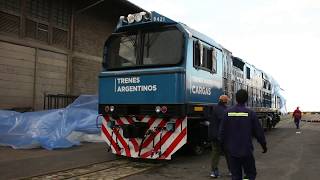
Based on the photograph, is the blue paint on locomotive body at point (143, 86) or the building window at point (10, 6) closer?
the blue paint on locomotive body at point (143, 86)

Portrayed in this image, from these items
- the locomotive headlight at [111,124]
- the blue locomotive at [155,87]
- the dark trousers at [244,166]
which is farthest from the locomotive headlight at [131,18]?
the dark trousers at [244,166]

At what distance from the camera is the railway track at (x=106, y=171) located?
30.1ft

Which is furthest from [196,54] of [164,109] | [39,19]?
[39,19]

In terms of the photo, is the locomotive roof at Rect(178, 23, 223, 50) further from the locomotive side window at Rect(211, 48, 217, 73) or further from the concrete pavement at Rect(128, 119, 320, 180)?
the concrete pavement at Rect(128, 119, 320, 180)

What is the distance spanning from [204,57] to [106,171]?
171 inches

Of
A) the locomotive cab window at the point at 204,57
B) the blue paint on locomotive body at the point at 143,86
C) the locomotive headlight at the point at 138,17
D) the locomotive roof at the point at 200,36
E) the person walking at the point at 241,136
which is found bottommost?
the person walking at the point at 241,136

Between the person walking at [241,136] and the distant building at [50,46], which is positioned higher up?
the distant building at [50,46]

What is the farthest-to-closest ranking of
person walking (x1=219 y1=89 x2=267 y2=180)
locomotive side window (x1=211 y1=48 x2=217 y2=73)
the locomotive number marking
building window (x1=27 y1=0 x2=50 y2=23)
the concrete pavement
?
building window (x1=27 y1=0 x2=50 y2=23), locomotive side window (x1=211 y1=48 x2=217 y2=73), the locomotive number marking, the concrete pavement, person walking (x1=219 y1=89 x2=267 y2=180)

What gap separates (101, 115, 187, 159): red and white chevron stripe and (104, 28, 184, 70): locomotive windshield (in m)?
1.47

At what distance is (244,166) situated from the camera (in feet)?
22.2

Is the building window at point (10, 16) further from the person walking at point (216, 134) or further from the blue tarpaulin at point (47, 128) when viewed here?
the person walking at point (216, 134)

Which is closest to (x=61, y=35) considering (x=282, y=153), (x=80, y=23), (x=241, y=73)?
(x=80, y=23)

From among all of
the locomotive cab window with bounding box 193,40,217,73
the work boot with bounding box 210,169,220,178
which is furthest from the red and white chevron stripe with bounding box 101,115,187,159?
the locomotive cab window with bounding box 193,40,217,73

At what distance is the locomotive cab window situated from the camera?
464 inches
